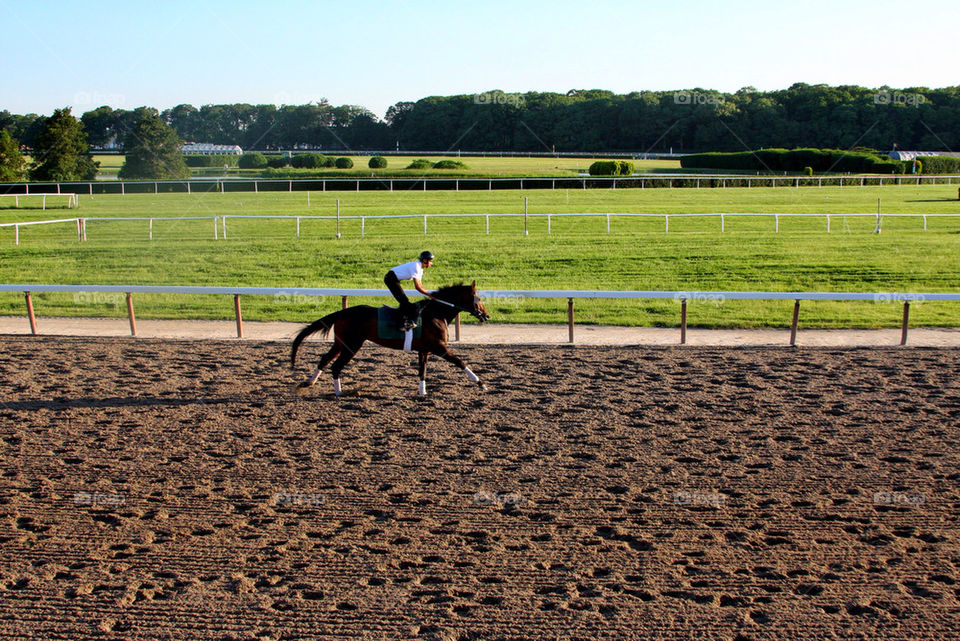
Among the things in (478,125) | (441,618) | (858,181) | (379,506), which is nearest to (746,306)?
(379,506)

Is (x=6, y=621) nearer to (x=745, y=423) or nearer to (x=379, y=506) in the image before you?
(x=379, y=506)

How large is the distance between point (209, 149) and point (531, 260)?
33611 millimetres

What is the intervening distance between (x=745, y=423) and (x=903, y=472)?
1.44 metres

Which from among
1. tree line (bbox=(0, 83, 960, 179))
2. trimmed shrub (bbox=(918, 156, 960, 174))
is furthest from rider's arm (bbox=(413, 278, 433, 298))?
trimmed shrub (bbox=(918, 156, 960, 174))

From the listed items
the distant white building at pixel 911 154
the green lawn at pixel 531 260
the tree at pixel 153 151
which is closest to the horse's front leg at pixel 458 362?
the green lawn at pixel 531 260

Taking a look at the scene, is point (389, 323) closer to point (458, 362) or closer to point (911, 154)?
point (458, 362)

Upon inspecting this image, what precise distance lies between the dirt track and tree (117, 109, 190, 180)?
88.9 ft

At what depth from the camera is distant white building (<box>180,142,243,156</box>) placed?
4162 cm

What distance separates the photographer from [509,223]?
23859 mm

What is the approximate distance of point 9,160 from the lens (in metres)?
37.4

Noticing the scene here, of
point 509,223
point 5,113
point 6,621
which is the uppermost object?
point 5,113

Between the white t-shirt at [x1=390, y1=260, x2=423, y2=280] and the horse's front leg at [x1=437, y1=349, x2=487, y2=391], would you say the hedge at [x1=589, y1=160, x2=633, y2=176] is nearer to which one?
the horse's front leg at [x1=437, y1=349, x2=487, y2=391]

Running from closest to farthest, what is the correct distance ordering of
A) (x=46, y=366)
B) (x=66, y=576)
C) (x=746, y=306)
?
(x=66, y=576), (x=46, y=366), (x=746, y=306)

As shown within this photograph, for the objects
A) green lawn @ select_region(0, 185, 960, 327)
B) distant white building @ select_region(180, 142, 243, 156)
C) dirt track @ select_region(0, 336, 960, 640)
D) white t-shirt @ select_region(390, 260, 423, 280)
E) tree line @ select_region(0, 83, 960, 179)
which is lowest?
dirt track @ select_region(0, 336, 960, 640)
